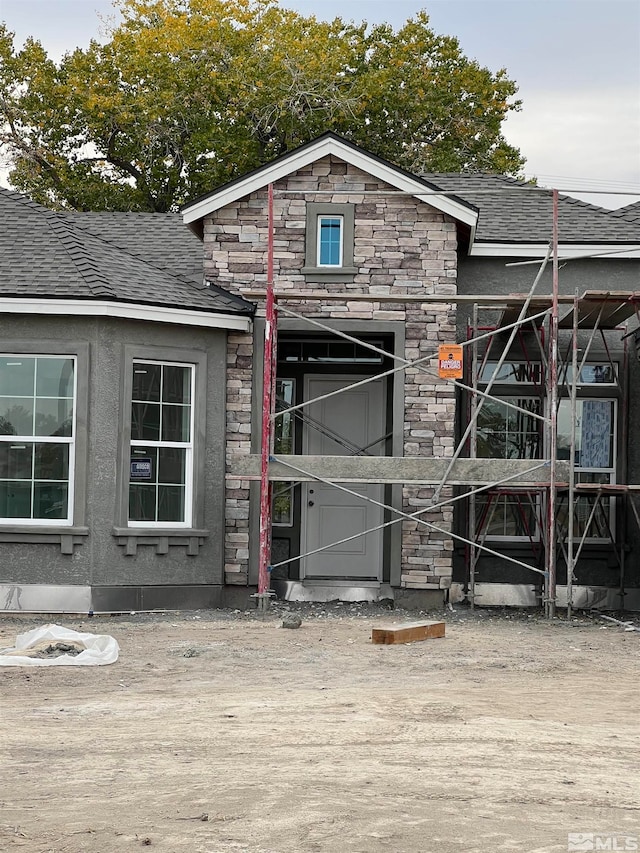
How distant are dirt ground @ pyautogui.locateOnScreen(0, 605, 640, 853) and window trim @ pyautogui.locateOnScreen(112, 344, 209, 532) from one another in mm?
1885

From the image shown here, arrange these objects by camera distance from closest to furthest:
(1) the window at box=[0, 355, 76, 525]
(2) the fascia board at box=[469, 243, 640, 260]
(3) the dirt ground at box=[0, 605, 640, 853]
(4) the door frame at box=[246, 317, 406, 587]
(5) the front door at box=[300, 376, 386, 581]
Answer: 1. (3) the dirt ground at box=[0, 605, 640, 853]
2. (1) the window at box=[0, 355, 76, 525]
3. (4) the door frame at box=[246, 317, 406, 587]
4. (2) the fascia board at box=[469, 243, 640, 260]
5. (5) the front door at box=[300, 376, 386, 581]

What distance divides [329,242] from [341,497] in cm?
341

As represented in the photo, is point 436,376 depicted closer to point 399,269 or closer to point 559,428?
point 399,269

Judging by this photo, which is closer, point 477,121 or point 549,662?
point 549,662

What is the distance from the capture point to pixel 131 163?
1138 inches

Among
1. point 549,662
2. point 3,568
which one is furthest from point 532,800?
point 3,568

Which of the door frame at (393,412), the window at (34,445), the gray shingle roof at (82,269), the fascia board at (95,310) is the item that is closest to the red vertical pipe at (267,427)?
the door frame at (393,412)

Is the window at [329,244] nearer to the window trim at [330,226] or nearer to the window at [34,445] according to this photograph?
the window trim at [330,226]

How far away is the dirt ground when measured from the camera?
188 inches

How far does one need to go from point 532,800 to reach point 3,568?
8133mm

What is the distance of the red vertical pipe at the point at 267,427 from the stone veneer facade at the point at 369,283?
0.63 meters

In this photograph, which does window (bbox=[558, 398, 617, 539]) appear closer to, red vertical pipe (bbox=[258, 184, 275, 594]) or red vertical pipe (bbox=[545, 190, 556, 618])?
red vertical pipe (bbox=[545, 190, 556, 618])

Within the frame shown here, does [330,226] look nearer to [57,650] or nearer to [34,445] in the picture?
[34,445]

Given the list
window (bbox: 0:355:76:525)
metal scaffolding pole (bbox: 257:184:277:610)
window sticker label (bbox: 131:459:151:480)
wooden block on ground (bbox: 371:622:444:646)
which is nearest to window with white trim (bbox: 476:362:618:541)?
metal scaffolding pole (bbox: 257:184:277:610)
